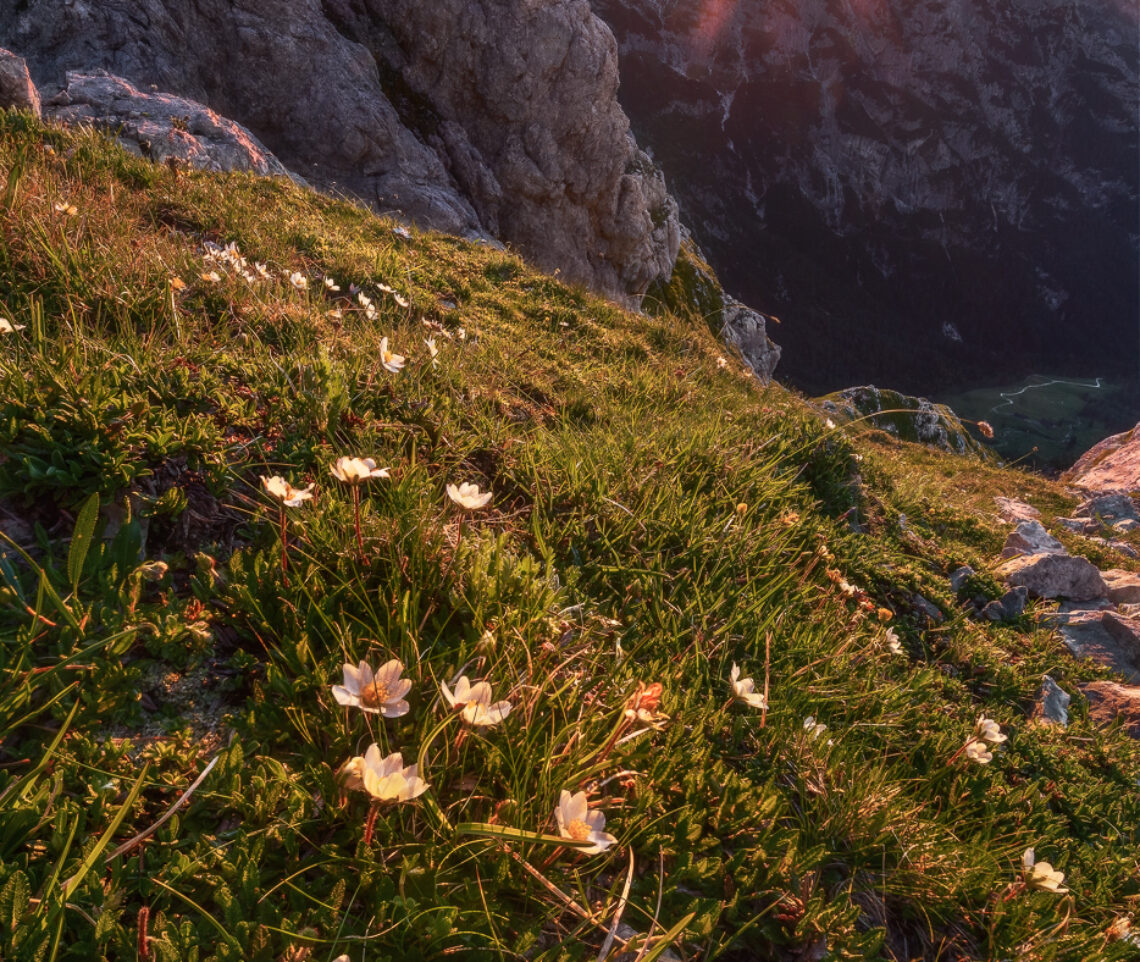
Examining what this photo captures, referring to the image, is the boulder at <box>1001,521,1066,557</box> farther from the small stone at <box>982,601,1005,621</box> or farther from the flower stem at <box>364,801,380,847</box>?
the flower stem at <box>364,801,380,847</box>

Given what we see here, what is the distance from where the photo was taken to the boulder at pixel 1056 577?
5.59 metres

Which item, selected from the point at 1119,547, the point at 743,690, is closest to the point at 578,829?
the point at 743,690

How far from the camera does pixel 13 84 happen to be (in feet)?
25.1

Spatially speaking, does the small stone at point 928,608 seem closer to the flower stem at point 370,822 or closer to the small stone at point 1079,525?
the flower stem at point 370,822

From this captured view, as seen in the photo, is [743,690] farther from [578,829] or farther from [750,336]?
[750,336]

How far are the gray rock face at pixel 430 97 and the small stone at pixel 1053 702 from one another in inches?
565

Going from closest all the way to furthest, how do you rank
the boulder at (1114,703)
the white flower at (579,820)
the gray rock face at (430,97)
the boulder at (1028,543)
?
the white flower at (579,820) < the boulder at (1114,703) < the boulder at (1028,543) < the gray rock face at (430,97)

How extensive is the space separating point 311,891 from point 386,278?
5.42m

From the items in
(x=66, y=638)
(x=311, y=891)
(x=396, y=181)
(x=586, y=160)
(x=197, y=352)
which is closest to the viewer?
(x=311, y=891)

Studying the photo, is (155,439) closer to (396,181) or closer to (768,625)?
(768,625)

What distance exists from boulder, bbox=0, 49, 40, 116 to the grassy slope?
532cm

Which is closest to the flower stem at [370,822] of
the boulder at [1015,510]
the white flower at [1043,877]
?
the white flower at [1043,877]

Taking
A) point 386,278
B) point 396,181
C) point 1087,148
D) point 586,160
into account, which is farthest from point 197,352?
point 1087,148

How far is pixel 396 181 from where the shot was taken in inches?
809
